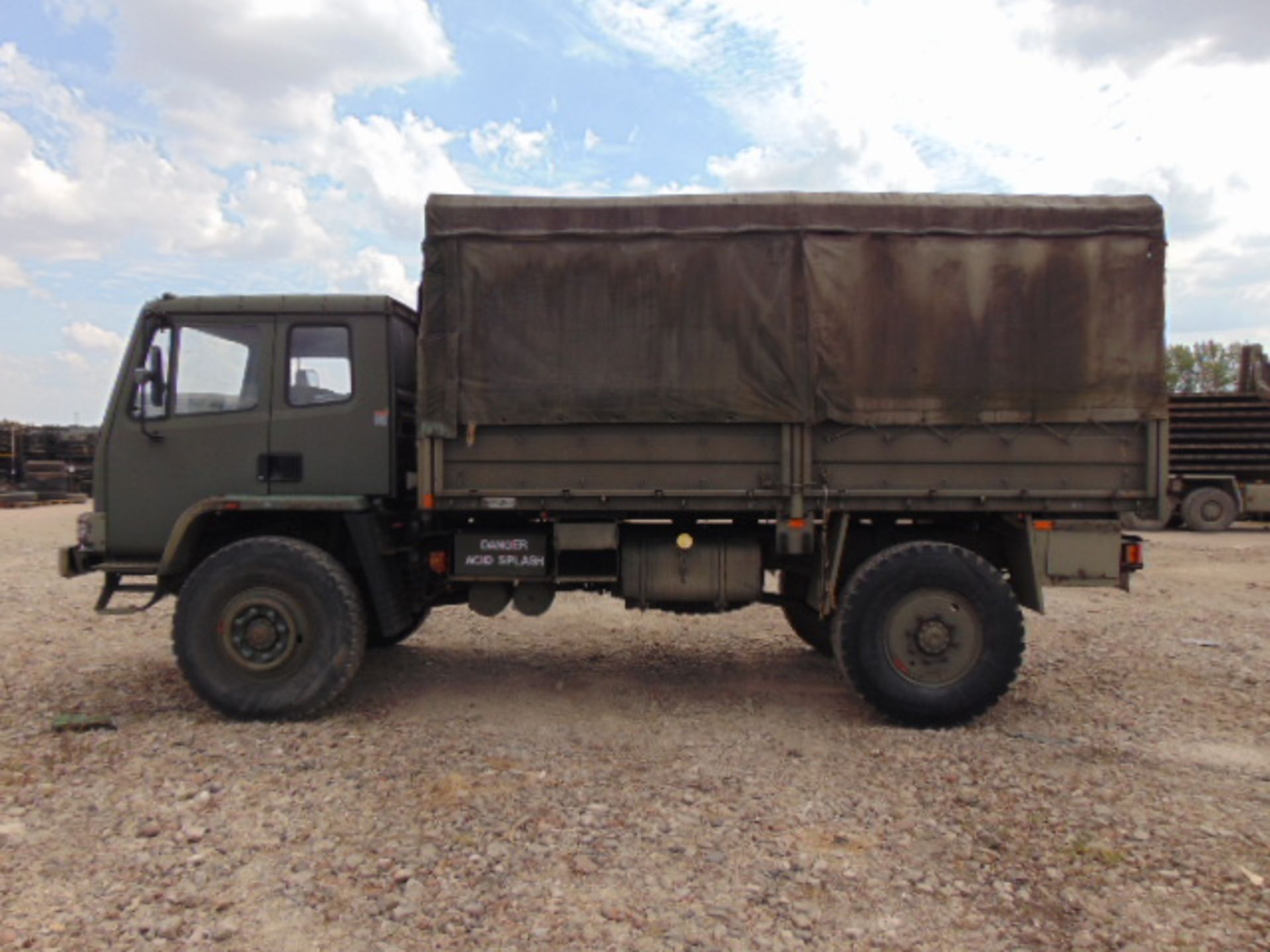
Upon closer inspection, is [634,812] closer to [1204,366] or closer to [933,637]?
[933,637]

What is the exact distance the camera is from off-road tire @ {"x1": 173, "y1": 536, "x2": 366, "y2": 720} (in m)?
5.27

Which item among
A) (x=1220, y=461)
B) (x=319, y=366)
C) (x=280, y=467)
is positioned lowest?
(x=280, y=467)

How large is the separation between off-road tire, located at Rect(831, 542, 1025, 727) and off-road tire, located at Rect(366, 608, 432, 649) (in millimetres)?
3068

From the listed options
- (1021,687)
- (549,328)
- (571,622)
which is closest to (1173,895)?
(1021,687)

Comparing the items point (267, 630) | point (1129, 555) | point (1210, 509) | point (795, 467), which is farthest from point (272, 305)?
point (1210, 509)

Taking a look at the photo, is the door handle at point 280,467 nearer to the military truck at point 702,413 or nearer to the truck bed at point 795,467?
the military truck at point 702,413

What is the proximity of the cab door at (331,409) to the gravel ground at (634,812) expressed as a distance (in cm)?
153

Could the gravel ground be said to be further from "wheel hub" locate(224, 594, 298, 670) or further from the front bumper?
the front bumper

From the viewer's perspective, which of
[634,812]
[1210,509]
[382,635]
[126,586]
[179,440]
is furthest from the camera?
[1210,509]

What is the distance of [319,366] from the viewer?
557 cm

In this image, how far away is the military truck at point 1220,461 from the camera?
1778cm

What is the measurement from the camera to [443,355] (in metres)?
5.38

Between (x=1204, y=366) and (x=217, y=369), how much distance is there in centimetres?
4480

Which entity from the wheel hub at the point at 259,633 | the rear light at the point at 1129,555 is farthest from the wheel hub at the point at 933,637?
the wheel hub at the point at 259,633
